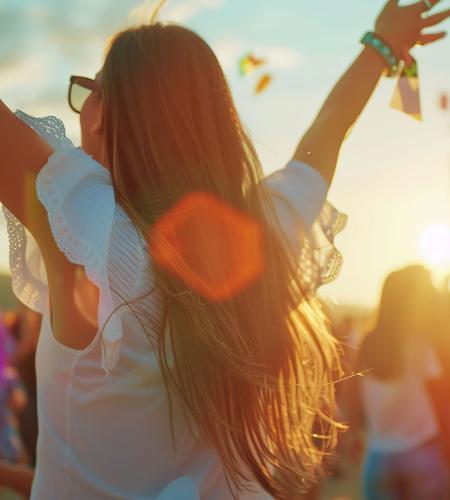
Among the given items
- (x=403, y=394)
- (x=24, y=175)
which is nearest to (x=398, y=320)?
(x=403, y=394)

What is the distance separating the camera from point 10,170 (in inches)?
56.7

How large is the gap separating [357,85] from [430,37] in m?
0.32

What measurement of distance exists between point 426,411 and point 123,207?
138 inches

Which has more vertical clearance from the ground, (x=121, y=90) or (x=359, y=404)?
(x=121, y=90)

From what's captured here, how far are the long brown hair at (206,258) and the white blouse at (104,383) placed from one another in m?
0.04

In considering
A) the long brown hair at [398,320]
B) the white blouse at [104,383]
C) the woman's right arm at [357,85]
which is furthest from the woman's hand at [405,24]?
the long brown hair at [398,320]

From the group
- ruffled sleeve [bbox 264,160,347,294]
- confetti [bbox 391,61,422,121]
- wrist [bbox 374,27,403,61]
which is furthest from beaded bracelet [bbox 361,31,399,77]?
ruffled sleeve [bbox 264,160,347,294]

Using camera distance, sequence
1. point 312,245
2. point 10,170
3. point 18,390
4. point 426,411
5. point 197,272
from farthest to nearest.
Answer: point 18,390 < point 426,411 < point 312,245 < point 197,272 < point 10,170

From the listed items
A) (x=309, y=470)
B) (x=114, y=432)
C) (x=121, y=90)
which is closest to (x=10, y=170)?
(x=121, y=90)

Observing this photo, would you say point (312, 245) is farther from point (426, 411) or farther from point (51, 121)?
point (426, 411)

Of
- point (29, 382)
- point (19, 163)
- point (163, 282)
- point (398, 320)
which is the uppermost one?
point (19, 163)

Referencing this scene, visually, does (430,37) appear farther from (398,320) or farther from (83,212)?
(398,320)

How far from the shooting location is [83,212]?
1467mm

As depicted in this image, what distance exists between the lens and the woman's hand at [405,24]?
6.64 feet
